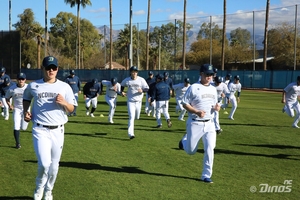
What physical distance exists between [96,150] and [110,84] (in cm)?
710

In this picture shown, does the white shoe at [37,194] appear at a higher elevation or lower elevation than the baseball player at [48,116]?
lower

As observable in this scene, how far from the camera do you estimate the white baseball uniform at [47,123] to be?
596 centimetres

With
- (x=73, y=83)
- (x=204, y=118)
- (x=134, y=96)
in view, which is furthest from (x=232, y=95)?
(x=204, y=118)

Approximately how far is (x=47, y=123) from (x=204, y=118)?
3087 mm

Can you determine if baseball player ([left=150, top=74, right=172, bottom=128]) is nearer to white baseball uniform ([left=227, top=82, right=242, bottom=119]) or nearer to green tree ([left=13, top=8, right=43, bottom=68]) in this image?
white baseball uniform ([left=227, top=82, right=242, bottom=119])

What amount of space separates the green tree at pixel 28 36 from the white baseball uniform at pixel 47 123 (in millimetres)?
75092

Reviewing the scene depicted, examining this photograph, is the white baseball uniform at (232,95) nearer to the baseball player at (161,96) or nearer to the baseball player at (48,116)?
the baseball player at (161,96)

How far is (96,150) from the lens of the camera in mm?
10758

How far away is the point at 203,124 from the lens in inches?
300

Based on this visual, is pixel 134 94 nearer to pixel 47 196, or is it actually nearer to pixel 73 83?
pixel 47 196

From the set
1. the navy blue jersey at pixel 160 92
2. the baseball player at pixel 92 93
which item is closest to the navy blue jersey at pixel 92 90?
the baseball player at pixel 92 93

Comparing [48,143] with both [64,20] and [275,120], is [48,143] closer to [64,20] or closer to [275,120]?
[275,120]

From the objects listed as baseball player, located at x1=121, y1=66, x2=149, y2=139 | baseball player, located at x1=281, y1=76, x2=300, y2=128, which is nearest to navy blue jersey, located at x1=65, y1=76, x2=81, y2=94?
baseball player, located at x1=121, y1=66, x2=149, y2=139

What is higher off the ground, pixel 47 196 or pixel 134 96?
pixel 134 96
